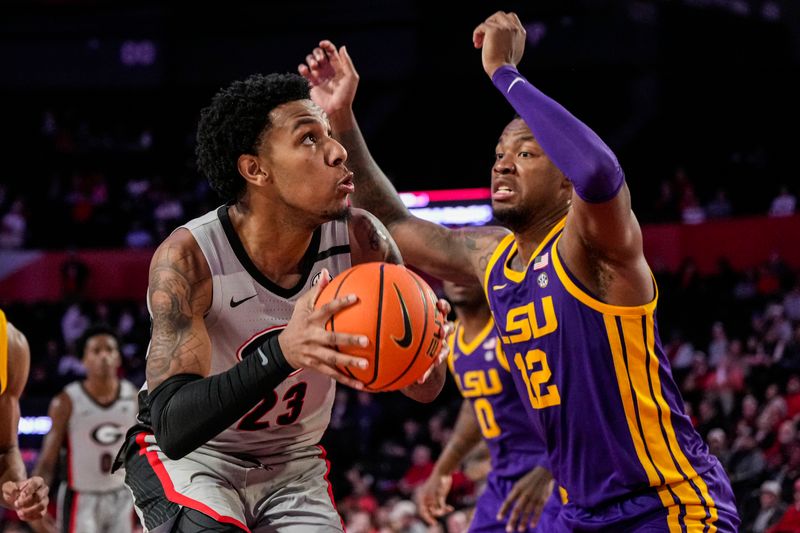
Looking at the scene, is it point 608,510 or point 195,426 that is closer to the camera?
point 195,426

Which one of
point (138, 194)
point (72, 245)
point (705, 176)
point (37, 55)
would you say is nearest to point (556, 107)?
point (705, 176)

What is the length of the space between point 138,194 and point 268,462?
1754cm

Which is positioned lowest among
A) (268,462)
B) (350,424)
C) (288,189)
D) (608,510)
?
(350,424)

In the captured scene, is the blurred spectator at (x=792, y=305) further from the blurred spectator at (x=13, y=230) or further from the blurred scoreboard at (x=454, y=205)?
the blurred spectator at (x=13, y=230)

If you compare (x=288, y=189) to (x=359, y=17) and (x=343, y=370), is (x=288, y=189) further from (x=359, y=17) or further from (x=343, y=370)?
(x=359, y=17)

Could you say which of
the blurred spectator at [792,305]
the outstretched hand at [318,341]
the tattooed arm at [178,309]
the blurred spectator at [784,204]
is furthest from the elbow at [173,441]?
the blurred spectator at [784,204]

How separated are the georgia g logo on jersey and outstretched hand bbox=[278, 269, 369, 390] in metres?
6.17

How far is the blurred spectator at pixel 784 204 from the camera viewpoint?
1530 centimetres

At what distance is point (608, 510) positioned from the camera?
3.79 metres

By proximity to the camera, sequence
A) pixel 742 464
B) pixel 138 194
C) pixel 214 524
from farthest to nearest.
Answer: pixel 138 194 → pixel 742 464 → pixel 214 524

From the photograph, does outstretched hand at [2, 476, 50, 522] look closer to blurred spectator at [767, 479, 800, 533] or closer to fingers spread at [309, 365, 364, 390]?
fingers spread at [309, 365, 364, 390]

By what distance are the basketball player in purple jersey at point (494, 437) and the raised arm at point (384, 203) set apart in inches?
19.4

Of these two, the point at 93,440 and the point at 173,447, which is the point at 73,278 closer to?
the point at 93,440

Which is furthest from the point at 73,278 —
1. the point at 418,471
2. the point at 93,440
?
the point at 93,440
